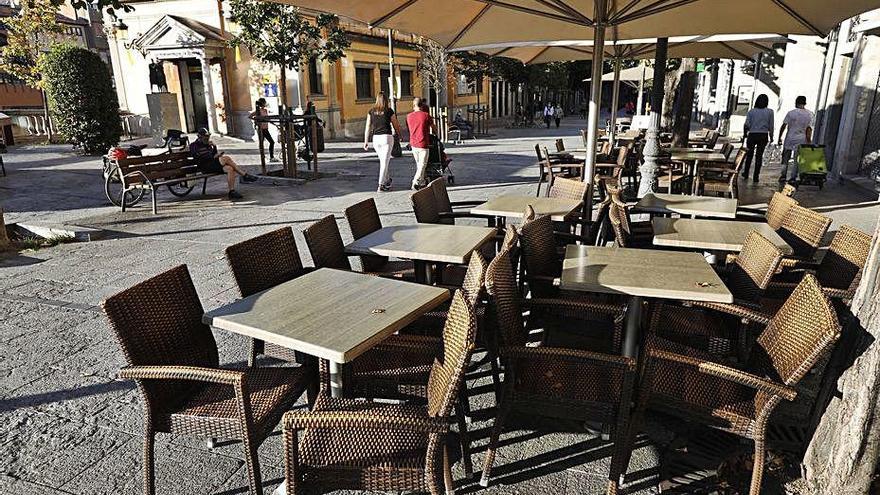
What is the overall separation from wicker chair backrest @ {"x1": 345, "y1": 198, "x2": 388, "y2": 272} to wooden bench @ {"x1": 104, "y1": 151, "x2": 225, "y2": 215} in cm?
537

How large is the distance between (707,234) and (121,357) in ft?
13.5

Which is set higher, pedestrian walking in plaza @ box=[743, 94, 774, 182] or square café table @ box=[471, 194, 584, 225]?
pedestrian walking in plaza @ box=[743, 94, 774, 182]

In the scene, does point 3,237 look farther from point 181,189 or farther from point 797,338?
point 797,338

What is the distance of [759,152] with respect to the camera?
11.0 metres

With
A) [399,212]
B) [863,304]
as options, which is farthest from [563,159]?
[863,304]

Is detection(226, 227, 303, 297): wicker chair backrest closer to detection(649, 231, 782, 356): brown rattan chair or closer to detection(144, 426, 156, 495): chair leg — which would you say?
detection(144, 426, 156, 495): chair leg

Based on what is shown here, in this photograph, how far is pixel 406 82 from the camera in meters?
28.7

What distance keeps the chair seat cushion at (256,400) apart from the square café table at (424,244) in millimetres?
1071

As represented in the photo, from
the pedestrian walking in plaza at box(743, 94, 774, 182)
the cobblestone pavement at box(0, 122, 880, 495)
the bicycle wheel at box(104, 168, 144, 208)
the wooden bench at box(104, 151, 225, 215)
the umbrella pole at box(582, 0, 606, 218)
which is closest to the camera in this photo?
the cobblestone pavement at box(0, 122, 880, 495)

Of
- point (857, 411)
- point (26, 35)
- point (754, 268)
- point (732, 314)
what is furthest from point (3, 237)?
point (26, 35)

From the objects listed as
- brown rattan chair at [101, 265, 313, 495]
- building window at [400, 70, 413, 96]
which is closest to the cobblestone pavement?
brown rattan chair at [101, 265, 313, 495]

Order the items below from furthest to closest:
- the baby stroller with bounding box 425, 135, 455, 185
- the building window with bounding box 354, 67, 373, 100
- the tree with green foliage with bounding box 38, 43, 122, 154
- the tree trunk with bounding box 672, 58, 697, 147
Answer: the building window with bounding box 354, 67, 373, 100, the tree with green foliage with bounding box 38, 43, 122, 154, the tree trunk with bounding box 672, 58, 697, 147, the baby stroller with bounding box 425, 135, 455, 185

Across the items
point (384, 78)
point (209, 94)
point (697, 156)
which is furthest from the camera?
point (384, 78)

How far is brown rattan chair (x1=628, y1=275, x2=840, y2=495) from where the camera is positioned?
2172 millimetres
